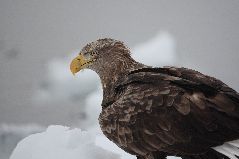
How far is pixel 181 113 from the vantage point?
161 inches

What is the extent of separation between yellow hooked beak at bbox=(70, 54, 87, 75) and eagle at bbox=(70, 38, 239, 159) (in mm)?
1138

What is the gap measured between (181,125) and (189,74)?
93 cm

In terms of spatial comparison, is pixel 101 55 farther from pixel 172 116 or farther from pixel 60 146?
pixel 172 116

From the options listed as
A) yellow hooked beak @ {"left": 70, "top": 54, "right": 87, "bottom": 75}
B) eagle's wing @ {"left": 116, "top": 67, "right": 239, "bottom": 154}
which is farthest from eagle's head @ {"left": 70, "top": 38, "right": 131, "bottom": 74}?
eagle's wing @ {"left": 116, "top": 67, "right": 239, "bottom": 154}

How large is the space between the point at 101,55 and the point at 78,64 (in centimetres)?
44

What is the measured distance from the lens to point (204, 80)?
4.66 metres

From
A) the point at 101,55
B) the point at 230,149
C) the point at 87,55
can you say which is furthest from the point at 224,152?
the point at 87,55

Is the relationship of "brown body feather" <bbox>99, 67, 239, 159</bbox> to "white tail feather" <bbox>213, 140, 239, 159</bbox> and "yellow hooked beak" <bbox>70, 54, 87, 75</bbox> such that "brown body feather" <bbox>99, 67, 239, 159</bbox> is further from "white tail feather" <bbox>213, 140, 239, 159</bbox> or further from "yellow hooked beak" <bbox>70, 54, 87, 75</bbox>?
"yellow hooked beak" <bbox>70, 54, 87, 75</bbox>

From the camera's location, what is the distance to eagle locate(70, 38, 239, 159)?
13.1 feet

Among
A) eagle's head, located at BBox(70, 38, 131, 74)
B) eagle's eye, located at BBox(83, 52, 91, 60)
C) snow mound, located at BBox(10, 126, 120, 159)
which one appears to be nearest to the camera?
eagle's head, located at BBox(70, 38, 131, 74)

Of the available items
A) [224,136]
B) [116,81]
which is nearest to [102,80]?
[116,81]

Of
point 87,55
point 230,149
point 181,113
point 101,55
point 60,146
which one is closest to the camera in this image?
point 230,149

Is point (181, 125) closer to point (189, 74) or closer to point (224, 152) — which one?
point (224, 152)

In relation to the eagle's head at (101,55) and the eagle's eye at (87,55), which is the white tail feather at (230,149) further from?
the eagle's eye at (87,55)
